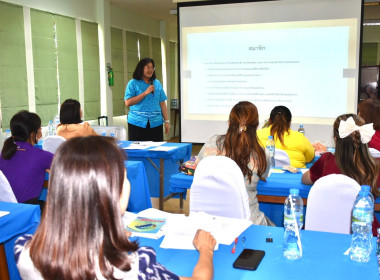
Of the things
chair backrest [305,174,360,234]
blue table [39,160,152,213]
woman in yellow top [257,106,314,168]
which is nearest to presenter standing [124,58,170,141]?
blue table [39,160,152,213]

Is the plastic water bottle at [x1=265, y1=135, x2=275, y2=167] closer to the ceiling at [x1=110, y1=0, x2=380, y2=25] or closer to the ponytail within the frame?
the ponytail

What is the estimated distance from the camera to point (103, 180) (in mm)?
982

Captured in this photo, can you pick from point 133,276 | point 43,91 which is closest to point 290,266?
point 133,276

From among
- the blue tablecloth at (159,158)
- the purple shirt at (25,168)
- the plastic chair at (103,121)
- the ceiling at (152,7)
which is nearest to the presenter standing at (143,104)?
the blue tablecloth at (159,158)

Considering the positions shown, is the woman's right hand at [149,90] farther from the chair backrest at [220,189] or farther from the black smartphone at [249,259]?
the black smartphone at [249,259]

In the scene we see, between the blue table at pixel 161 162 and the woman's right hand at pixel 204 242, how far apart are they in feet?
8.26

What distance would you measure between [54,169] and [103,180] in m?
0.13

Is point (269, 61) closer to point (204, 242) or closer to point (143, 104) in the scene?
point (143, 104)

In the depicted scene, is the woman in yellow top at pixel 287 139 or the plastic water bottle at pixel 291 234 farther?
the woman in yellow top at pixel 287 139

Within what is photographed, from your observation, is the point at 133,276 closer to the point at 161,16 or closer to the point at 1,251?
the point at 1,251

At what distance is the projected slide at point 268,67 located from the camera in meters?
5.10

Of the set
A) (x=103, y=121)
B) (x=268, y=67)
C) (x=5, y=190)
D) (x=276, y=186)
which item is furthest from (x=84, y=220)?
(x=103, y=121)

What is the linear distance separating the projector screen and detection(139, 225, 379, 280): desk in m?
3.80

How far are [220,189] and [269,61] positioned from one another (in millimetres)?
3574
